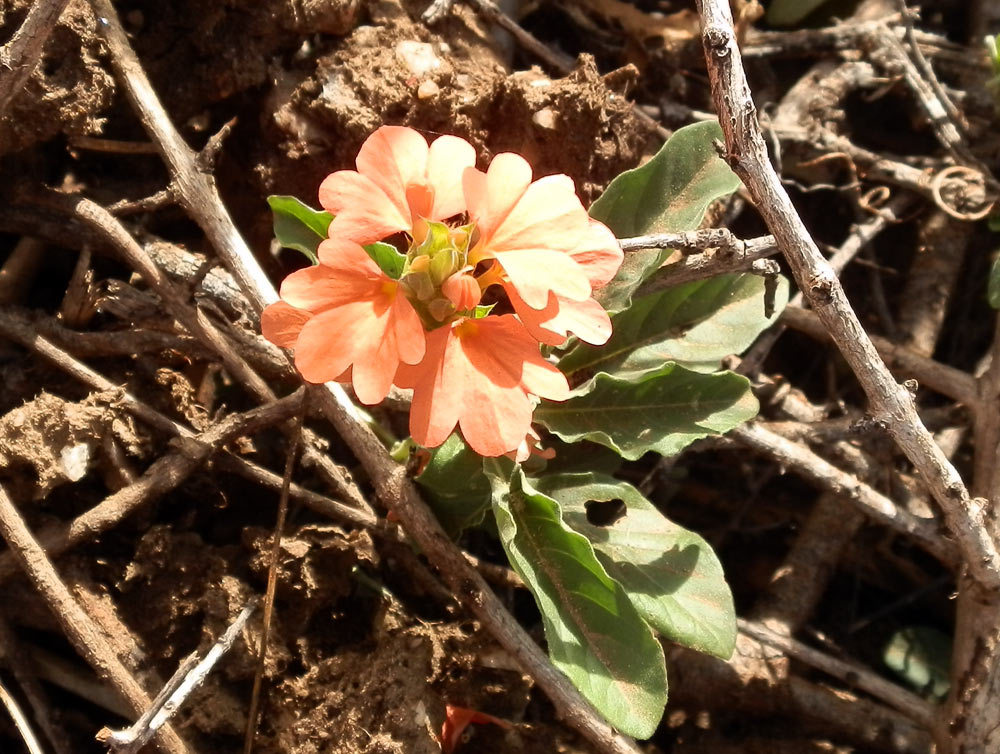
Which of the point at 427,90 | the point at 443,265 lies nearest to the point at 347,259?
the point at 443,265

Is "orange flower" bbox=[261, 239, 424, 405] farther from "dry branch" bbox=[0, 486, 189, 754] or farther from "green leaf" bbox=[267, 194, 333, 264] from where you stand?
"dry branch" bbox=[0, 486, 189, 754]

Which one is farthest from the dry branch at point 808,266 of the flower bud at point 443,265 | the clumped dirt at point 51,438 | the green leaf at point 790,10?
the clumped dirt at point 51,438

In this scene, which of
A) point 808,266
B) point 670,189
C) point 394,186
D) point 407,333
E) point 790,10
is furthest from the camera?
point 790,10

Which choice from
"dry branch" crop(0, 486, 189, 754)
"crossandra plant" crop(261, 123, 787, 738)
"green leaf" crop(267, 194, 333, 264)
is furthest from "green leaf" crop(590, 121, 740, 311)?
"dry branch" crop(0, 486, 189, 754)

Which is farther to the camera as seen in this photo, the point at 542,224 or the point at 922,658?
the point at 922,658

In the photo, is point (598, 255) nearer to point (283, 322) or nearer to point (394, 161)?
point (394, 161)

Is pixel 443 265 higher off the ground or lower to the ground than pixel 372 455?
higher

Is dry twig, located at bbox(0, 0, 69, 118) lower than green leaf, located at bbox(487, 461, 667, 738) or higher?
higher
